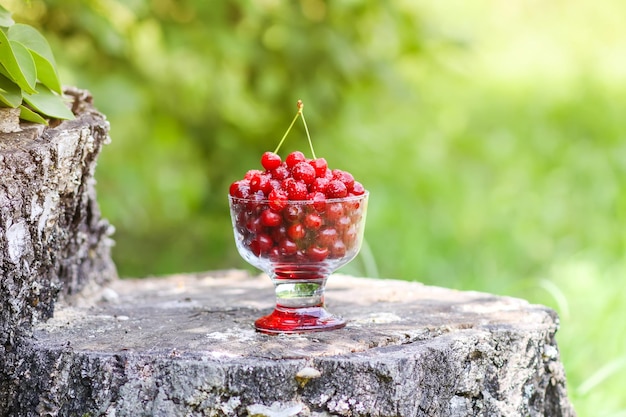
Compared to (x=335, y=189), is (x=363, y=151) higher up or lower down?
higher up

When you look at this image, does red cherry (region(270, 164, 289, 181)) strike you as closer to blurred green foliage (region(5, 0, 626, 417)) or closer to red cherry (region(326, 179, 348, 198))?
red cherry (region(326, 179, 348, 198))

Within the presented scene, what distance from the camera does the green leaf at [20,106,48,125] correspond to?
1.65 meters

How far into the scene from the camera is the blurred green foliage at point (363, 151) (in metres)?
2.86

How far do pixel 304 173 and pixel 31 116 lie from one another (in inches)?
21.8

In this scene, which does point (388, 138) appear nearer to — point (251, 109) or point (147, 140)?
point (251, 109)

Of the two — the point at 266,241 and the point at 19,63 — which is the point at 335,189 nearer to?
the point at 266,241

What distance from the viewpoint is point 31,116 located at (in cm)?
166

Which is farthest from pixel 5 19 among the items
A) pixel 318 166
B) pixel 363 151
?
pixel 363 151

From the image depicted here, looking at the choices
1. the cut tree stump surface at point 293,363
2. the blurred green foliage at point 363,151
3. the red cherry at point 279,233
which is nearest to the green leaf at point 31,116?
the cut tree stump surface at point 293,363

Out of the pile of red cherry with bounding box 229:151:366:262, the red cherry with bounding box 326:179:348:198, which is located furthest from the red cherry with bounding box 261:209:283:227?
the red cherry with bounding box 326:179:348:198

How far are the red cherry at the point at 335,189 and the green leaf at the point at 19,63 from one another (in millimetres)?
585

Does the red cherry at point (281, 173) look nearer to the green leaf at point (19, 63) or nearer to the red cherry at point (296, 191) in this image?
the red cherry at point (296, 191)

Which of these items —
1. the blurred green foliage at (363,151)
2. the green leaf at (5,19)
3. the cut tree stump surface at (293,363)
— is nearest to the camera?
the cut tree stump surface at (293,363)

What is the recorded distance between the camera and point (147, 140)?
347 centimetres
